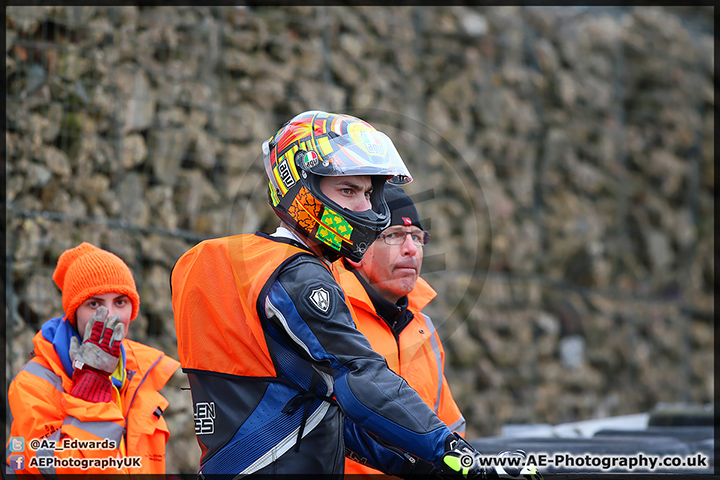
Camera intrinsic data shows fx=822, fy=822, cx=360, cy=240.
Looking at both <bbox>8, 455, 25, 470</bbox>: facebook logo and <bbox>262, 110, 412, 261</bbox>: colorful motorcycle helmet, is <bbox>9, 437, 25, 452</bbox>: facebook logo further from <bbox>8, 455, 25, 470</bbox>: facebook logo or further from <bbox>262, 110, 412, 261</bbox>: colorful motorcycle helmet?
<bbox>262, 110, 412, 261</bbox>: colorful motorcycle helmet

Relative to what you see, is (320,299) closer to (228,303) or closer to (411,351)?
(228,303)

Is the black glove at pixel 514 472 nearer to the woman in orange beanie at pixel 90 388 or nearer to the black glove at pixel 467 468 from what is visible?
the black glove at pixel 467 468

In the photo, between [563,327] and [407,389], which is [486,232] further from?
[407,389]

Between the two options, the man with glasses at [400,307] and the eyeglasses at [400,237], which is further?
the eyeglasses at [400,237]

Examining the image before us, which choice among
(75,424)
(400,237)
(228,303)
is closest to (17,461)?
(75,424)

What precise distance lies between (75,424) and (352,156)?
5.49 feet

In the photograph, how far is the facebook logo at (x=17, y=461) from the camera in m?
3.17

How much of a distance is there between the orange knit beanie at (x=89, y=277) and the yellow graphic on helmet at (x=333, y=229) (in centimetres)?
146

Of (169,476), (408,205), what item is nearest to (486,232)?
Result: (408,205)

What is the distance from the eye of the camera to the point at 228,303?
7.47ft

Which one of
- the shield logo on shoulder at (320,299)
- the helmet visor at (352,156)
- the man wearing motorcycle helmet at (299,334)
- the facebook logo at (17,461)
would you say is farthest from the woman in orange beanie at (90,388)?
the shield logo on shoulder at (320,299)

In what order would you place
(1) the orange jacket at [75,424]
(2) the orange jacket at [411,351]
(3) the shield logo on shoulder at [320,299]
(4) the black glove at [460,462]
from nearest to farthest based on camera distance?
(4) the black glove at [460,462]
(3) the shield logo on shoulder at [320,299]
(1) the orange jacket at [75,424]
(2) the orange jacket at [411,351]

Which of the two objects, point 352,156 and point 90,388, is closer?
point 352,156

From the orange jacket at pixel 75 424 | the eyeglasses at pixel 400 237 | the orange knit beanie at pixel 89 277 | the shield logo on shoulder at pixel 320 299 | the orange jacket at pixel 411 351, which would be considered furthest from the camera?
the eyeglasses at pixel 400 237
